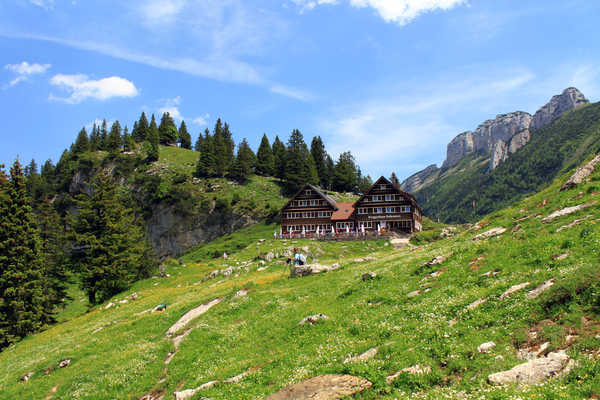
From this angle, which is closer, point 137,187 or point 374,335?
point 374,335

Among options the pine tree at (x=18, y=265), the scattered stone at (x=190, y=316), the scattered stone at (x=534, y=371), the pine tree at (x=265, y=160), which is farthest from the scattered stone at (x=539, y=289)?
the pine tree at (x=265, y=160)

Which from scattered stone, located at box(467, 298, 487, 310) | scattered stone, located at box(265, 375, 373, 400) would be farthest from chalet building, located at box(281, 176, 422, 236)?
scattered stone, located at box(265, 375, 373, 400)

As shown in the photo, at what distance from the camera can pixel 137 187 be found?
12925 cm

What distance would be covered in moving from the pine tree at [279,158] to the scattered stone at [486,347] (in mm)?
115915

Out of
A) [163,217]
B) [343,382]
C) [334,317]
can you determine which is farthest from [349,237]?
[163,217]

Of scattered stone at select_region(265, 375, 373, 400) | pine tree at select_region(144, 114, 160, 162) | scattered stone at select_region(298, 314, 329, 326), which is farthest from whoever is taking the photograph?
pine tree at select_region(144, 114, 160, 162)

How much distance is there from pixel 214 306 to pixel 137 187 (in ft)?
388

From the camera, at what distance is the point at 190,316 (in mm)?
24078

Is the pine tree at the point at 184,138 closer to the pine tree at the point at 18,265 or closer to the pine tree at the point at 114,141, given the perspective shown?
the pine tree at the point at 114,141

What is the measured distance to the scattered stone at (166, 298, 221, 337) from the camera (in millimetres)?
22641

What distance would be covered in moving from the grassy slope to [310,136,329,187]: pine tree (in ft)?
332

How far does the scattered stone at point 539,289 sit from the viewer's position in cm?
1171

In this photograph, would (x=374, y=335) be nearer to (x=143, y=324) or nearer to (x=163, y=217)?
(x=143, y=324)

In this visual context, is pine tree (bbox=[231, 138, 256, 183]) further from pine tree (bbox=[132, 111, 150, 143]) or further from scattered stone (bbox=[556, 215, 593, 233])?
scattered stone (bbox=[556, 215, 593, 233])
